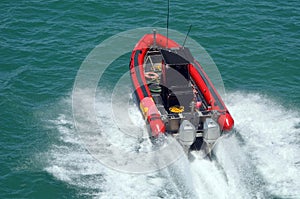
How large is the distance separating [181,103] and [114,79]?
852 centimetres

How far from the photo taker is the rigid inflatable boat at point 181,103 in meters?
23.0

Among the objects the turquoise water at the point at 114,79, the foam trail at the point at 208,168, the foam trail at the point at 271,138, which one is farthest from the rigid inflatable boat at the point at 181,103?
the foam trail at the point at 271,138

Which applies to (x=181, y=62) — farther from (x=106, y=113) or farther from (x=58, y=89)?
(x=58, y=89)

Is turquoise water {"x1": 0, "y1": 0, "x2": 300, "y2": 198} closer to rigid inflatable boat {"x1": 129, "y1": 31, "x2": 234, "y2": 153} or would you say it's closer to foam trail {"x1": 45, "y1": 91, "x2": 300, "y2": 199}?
foam trail {"x1": 45, "y1": 91, "x2": 300, "y2": 199}

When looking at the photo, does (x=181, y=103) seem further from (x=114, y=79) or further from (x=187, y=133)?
(x=114, y=79)

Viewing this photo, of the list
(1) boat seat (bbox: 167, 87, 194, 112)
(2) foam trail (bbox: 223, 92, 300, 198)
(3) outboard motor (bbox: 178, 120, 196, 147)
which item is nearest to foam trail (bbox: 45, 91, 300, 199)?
(2) foam trail (bbox: 223, 92, 300, 198)

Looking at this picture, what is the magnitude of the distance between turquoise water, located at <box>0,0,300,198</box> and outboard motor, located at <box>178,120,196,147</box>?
3.98ft

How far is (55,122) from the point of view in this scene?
1080 inches

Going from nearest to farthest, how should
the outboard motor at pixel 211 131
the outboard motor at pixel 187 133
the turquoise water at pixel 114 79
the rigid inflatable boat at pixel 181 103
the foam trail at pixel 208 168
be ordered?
the foam trail at pixel 208 168 < the outboard motor at pixel 187 133 < the turquoise water at pixel 114 79 < the outboard motor at pixel 211 131 < the rigid inflatable boat at pixel 181 103

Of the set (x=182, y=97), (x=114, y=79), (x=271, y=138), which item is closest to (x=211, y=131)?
(x=182, y=97)

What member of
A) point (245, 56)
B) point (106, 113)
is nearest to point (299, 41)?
point (245, 56)

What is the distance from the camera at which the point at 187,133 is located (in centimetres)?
2236

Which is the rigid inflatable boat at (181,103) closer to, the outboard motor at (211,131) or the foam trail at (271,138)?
the outboard motor at (211,131)

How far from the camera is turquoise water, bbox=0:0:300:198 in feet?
73.6
